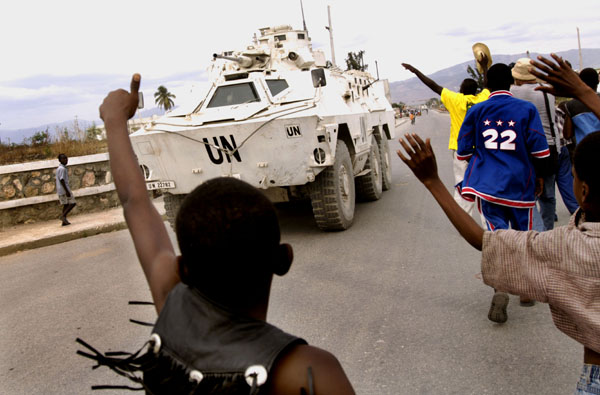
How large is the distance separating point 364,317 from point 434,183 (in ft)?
8.08

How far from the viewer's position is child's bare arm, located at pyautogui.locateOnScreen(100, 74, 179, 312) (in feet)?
4.84

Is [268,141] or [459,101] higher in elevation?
[459,101]

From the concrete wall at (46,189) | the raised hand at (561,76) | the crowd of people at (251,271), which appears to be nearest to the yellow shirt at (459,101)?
the raised hand at (561,76)

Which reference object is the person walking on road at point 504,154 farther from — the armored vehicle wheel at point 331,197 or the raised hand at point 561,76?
the armored vehicle wheel at point 331,197

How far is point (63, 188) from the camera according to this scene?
939cm

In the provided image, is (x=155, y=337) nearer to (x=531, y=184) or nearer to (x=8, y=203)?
(x=531, y=184)

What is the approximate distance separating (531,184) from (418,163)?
213 centimetres

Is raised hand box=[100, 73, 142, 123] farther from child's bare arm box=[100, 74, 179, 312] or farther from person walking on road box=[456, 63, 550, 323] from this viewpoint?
person walking on road box=[456, 63, 550, 323]

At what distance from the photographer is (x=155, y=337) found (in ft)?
3.90

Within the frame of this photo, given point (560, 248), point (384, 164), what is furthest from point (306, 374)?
point (384, 164)

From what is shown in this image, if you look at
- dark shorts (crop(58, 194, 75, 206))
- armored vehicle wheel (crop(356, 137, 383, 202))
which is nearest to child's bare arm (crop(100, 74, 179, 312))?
armored vehicle wheel (crop(356, 137, 383, 202))

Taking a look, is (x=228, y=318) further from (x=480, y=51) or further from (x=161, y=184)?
(x=161, y=184)

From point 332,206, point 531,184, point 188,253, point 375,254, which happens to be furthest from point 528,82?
point 188,253

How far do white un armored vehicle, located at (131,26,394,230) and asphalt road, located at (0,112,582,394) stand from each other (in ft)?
2.46
